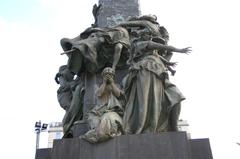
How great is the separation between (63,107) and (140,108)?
257 centimetres

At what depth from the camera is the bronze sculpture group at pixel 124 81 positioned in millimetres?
6355

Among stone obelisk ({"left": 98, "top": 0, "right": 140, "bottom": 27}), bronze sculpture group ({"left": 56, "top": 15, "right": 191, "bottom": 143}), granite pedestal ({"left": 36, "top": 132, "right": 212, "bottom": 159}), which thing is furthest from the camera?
stone obelisk ({"left": 98, "top": 0, "right": 140, "bottom": 27})

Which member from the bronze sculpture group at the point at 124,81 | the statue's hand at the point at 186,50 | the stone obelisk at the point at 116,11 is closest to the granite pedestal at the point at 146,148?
the bronze sculpture group at the point at 124,81

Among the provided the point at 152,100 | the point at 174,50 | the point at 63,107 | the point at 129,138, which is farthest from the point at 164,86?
the point at 63,107

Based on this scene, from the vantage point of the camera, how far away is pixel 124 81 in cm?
696

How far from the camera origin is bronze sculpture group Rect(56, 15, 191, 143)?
636 centimetres

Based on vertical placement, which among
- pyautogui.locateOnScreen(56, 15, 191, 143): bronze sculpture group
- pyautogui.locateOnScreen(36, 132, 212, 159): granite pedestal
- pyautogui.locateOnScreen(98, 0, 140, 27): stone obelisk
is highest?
pyautogui.locateOnScreen(98, 0, 140, 27): stone obelisk

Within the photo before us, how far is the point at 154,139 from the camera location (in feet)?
18.9

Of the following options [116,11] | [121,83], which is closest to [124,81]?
[121,83]

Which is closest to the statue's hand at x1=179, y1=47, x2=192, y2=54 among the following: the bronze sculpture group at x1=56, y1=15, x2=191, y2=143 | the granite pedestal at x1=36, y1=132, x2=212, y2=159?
the bronze sculpture group at x1=56, y1=15, x2=191, y2=143

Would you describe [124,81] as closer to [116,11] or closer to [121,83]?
[121,83]

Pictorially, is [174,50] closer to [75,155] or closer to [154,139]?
[154,139]

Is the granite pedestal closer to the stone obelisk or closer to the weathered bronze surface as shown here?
the weathered bronze surface

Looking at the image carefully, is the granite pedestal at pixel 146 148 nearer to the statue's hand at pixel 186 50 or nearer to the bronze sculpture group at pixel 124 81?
the bronze sculpture group at pixel 124 81
